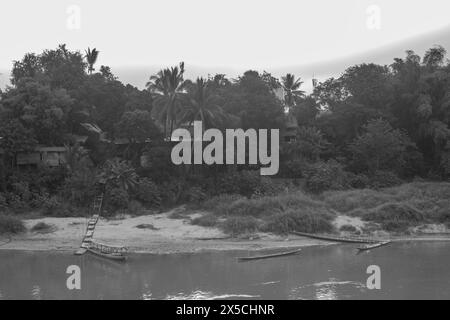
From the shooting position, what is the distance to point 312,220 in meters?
30.6

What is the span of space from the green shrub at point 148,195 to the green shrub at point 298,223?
8.03 metres

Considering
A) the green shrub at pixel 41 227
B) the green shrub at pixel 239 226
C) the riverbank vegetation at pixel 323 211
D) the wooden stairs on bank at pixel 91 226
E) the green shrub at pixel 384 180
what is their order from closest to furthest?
the wooden stairs on bank at pixel 91 226, the green shrub at pixel 239 226, the green shrub at pixel 41 227, the riverbank vegetation at pixel 323 211, the green shrub at pixel 384 180

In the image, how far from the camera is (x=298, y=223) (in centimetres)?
3052

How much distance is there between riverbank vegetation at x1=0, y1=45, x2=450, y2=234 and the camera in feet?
108

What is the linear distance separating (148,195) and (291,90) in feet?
84.7

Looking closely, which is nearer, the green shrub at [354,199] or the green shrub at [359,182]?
the green shrub at [354,199]

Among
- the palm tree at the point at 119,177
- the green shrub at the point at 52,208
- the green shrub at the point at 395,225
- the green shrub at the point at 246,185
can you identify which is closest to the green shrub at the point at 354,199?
the green shrub at the point at 395,225

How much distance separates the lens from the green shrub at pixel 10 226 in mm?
30016

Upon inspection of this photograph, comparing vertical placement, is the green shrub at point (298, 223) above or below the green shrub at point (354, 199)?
below

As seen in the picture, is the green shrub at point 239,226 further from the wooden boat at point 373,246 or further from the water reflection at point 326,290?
the water reflection at point 326,290

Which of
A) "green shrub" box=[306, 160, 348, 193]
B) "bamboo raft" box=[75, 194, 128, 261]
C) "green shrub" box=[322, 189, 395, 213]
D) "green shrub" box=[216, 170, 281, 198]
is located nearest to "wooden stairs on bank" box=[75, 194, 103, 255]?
"bamboo raft" box=[75, 194, 128, 261]

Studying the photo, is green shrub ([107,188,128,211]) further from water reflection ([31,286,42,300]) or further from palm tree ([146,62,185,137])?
water reflection ([31,286,42,300])

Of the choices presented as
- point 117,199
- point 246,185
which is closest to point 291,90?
point 246,185

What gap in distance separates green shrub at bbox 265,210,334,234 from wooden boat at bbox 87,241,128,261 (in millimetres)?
8639
